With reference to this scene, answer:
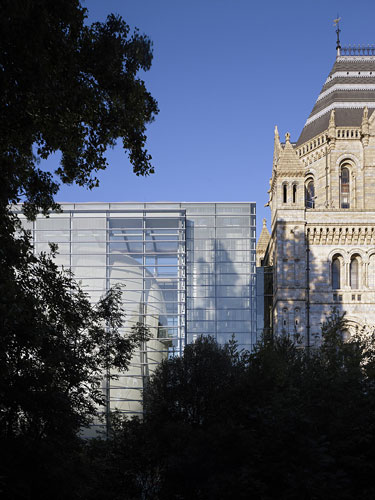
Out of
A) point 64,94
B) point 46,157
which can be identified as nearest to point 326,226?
point 46,157

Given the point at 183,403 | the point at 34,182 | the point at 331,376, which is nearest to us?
the point at 34,182

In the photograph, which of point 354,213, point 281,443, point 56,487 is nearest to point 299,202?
point 354,213

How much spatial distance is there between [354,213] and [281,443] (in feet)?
82.0

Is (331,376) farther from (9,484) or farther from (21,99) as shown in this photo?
(21,99)

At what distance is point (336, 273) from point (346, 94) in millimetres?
13355

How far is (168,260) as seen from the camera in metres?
44.6

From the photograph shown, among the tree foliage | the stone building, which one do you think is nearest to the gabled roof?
the stone building

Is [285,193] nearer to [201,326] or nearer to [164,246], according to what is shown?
[164,246]

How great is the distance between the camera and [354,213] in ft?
136

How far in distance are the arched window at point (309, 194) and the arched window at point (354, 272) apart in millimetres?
5972

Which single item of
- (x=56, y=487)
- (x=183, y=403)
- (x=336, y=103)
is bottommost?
(x=56, y=487)

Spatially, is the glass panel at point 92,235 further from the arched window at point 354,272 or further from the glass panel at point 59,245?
the arched window at point 354,272

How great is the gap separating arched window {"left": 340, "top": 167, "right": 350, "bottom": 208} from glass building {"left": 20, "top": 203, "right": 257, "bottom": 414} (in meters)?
5.53

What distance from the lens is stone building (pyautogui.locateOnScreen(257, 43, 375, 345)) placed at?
40.5 metres
